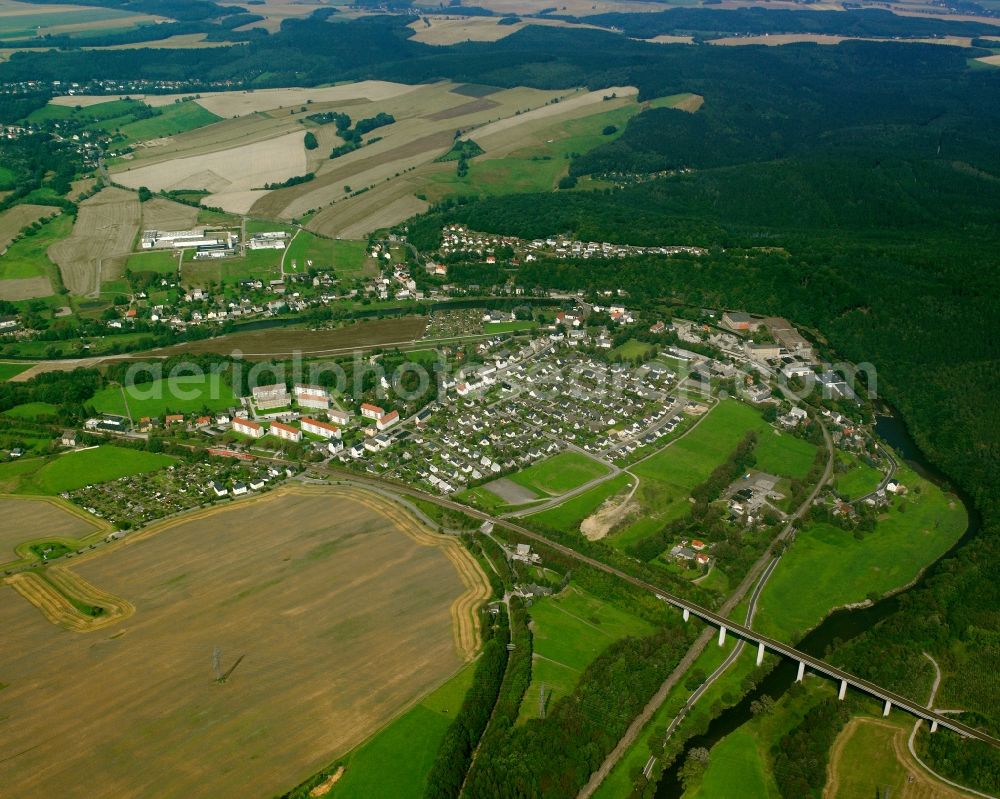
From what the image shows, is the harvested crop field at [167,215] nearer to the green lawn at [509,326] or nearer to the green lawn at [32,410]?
the green lawn at [32,410]

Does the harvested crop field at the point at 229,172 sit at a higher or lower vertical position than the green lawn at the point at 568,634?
higher

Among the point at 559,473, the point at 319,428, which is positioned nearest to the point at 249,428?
the point at 319,428

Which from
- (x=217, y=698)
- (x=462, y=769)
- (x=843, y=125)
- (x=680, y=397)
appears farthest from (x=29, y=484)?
(x=843, y=125)

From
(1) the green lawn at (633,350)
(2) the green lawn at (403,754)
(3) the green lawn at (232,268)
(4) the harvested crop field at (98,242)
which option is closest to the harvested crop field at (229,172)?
(4) the harvested crop field at (98,242)

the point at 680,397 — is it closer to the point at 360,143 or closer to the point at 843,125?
the point at 360,143

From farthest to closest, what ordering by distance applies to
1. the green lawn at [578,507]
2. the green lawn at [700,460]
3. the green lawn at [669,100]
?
1. the green lawn at [669,100]
2. the green lawn at [700,460]
3. the green lawn at [578,507]

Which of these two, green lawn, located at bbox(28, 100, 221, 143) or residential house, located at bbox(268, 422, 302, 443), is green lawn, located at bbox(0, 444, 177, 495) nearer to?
residential house, located at bbox(268, 422, 302, 443)
